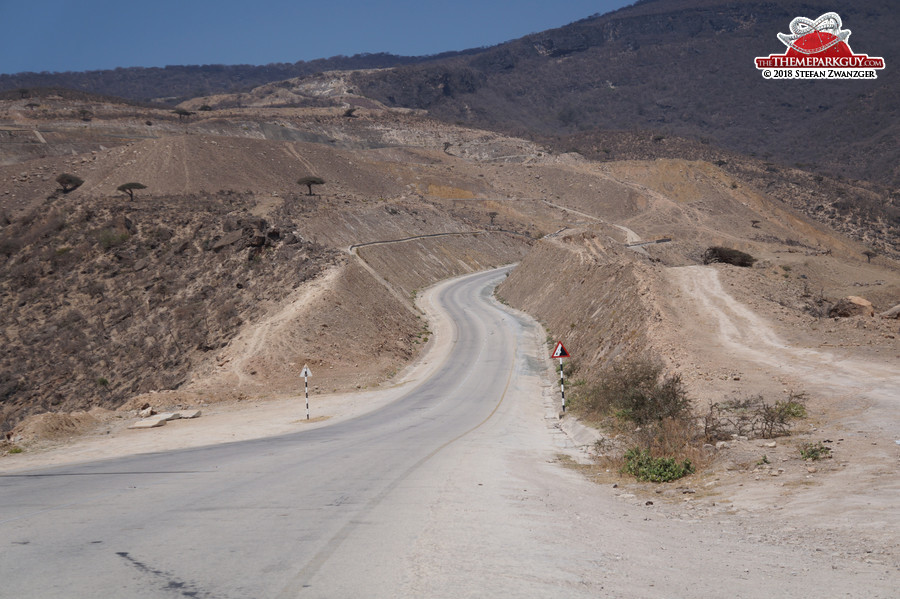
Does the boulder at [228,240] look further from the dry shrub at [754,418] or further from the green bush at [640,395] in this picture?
the dry shrub at [754,418]

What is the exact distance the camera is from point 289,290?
126ft

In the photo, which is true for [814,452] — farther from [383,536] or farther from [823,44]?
[823,44]

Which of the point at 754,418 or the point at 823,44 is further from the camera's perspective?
the point at 823,44

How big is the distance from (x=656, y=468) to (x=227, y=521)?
7497 mm

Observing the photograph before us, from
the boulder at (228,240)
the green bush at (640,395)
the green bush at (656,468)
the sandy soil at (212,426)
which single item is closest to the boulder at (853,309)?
the green bush at (640,395)

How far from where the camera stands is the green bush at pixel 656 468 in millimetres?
11516

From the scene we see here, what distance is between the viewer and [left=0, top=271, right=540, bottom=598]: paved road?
5738 mm

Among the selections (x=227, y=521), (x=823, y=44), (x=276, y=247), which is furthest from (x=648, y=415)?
(x=823, y=44)

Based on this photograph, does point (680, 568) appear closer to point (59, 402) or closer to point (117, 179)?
point (59, 402)

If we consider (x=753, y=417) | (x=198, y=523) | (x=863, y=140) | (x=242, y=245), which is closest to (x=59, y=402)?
(x=242, y=245)

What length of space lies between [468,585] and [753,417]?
32.8ft

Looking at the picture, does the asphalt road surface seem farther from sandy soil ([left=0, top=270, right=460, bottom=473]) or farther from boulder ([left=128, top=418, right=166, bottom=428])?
boulder ([left=128, top=418, right=166, bottom=428])

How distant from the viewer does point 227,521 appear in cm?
786

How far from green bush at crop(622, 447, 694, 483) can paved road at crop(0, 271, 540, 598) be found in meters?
3.69
